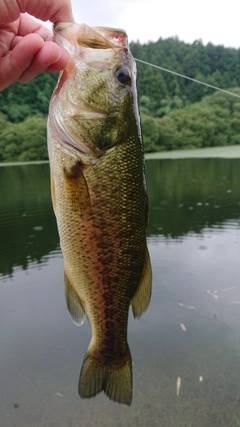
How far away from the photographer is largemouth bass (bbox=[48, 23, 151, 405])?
1688mm

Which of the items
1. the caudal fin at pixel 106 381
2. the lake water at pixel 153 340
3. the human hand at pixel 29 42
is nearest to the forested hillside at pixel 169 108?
the lake water at pixel 153 340

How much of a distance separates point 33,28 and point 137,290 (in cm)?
149

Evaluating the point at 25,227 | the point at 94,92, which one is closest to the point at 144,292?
the point at 94,92

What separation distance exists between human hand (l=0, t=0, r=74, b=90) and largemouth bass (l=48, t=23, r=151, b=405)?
9 cm

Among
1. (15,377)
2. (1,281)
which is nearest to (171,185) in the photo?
(1,281)

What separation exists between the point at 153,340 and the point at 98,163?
498 cm

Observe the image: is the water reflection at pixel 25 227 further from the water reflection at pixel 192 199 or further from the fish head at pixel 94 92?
the fish head at pixel 94 92

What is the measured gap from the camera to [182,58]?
70438mm

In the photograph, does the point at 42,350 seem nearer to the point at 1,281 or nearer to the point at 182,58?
the point at 1,281

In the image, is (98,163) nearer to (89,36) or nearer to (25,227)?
(89,36)

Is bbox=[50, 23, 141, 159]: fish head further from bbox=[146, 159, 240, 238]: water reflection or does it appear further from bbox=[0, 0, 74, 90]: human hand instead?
bbox=[146, 159, 240, 238]: water reflection

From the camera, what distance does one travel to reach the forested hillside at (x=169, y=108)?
41688 millimetres

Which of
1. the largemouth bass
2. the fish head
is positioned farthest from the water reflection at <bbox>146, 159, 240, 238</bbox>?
the fish head

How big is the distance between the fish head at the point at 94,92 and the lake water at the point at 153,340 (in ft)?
13.0
